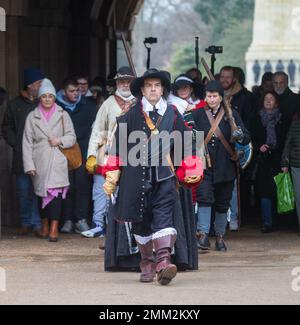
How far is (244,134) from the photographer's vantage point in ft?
45.0

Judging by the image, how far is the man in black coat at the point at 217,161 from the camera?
13.8 meters

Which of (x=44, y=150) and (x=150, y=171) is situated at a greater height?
(x=150, y=171)

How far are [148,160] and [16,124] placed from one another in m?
4.03

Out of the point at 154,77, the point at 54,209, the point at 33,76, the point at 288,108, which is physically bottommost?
the point at 54,209

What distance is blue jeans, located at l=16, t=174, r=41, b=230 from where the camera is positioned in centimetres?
1556

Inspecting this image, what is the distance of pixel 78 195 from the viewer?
52.3 ft

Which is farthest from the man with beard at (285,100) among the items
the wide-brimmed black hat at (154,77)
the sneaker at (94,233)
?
Answer: the wide-brimmed black hat at (154,77)

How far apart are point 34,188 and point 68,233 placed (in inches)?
38.4

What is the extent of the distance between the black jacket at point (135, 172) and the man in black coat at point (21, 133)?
11.9 ft

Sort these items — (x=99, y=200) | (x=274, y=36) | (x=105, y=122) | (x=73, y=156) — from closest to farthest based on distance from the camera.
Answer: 1. (x=105, y=122)
2. (x=73, y=156)
3. (x=99, y=200)
4. (x=274, y=36)

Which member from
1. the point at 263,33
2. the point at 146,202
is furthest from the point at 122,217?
the point at 263,33

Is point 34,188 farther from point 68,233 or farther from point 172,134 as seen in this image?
point 172,134

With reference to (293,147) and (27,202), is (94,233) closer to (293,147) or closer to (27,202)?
(27,202)

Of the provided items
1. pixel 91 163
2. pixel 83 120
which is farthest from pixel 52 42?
pixel 91 163
